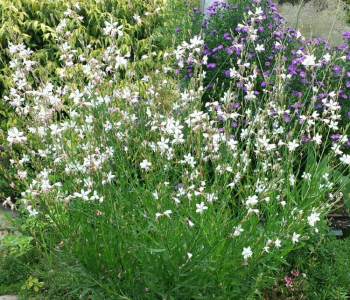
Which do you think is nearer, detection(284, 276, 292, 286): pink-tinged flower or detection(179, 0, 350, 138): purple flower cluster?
detection(284, 276, 292, 286): pink-tinged flower

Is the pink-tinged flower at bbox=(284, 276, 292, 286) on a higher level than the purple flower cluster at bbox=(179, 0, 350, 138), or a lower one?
lower

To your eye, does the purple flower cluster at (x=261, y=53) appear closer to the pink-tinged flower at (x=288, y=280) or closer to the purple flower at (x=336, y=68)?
the purple flower at (x=336, y=68)

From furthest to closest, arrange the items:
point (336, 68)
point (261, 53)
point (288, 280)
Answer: point (261, 53) < point (336, 68) < point (288, 280)

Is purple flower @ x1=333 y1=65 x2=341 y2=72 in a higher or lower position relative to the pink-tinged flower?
higher

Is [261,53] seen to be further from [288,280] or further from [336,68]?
[288,280]

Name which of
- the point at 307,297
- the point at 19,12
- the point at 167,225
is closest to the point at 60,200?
the point at 167,225

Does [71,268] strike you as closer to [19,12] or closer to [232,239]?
[232,239]

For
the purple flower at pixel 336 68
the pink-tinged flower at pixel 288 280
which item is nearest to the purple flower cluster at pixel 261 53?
the purple flower at pixel 336 68

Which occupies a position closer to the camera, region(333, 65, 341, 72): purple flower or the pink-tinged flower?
the pink-tinged flower

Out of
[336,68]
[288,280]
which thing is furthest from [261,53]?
[288,280]

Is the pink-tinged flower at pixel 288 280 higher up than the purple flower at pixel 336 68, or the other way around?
the purple flower at pixel 336 68

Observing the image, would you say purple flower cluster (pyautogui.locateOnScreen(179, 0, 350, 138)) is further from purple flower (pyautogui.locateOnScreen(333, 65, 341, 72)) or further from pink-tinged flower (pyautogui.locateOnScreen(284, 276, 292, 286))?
pink-tinged flower (pyautogui.locateOnScreen(284, 276, 292, 286))

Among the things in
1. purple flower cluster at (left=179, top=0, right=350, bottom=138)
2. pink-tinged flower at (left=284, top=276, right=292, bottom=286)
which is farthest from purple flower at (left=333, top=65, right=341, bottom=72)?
pink-tinged flower at (left=284, top=276, right=292, bottom=286)

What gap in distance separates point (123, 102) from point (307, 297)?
1.70 m
